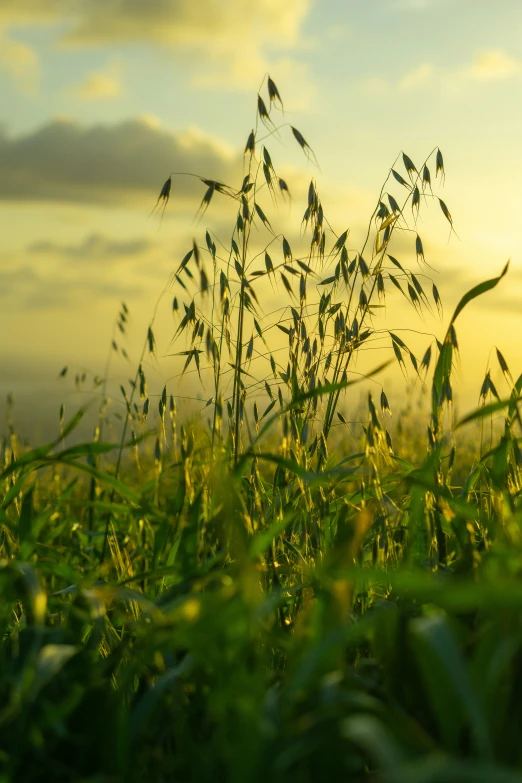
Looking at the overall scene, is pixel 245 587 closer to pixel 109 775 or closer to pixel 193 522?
pixel 109 775

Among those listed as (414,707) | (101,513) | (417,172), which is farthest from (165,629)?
(101,513)

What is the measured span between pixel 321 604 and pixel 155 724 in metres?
0.40

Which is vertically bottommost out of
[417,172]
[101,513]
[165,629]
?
[101,513]

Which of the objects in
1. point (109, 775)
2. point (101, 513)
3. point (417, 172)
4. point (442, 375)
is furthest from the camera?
point (101, 513)

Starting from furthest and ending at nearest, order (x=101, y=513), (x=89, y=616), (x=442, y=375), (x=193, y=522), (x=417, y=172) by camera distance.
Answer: (x=101, y=513) → (x=417, y=172) → (x=442, y=375) → (x=193, y=522) → (x=89, y=616)

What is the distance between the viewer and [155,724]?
1346 millimetres

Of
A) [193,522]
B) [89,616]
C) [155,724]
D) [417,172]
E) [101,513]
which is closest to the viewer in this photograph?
[155,724]

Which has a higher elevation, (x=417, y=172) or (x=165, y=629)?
(x=417, y=172)

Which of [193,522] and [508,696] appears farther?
[193,522]

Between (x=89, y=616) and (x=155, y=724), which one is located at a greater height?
(x=89, y=616)

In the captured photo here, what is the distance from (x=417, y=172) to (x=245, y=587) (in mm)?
1845

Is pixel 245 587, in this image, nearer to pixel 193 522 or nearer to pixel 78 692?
pixel 78 692

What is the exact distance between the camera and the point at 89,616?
1.50 meters

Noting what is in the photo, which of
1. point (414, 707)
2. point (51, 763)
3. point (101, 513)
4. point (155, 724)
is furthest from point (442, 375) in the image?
point (101, 513)
